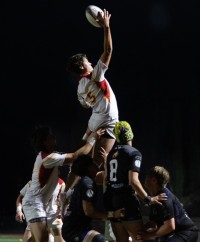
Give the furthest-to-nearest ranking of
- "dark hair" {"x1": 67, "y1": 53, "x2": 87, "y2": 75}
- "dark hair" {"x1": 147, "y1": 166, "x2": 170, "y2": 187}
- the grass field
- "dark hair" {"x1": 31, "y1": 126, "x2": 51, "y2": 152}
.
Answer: the grass field, "dark hair" {"x1": 67, "y1": 53, "x2": 87, "y2": 75}, "dark hair" {"x1": 31, "y1": 126, "x2": 51, "y2": 152}, "dark hair" {"x1": 147, "y1": 166, "x2": 170, "y2": 187}

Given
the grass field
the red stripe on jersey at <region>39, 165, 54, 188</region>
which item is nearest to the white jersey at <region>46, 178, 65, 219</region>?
the red stripe on jersey at <region>39, 165, 54, 188</region>

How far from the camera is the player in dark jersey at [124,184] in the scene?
18.5 ft

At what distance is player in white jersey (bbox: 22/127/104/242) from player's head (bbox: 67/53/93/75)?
673 millimetres

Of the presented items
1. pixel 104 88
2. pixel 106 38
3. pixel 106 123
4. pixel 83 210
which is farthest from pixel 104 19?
pixel 83 210

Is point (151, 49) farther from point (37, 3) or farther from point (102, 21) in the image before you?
point (102, 21)

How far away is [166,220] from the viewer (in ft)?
17.2

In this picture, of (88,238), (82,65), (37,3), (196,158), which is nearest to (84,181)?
(88,238)

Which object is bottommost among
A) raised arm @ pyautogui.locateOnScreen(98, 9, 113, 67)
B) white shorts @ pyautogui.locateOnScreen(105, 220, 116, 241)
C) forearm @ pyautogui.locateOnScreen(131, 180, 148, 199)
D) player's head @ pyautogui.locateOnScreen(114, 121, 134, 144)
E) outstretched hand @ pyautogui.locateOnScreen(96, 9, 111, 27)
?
white shorts @ pyautogui.locateOnScreen(105, 220, 116, 241)

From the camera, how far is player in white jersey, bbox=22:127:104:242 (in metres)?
5.92

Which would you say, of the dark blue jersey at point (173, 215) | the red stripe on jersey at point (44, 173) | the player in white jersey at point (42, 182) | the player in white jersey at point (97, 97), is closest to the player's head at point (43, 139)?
the player in white jersey at point (42, 182)

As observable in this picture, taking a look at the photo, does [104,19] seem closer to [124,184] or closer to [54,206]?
[124,184]

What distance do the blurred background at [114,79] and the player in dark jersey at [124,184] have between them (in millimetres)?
7732

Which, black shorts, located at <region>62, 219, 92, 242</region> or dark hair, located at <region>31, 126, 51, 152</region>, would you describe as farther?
dark hair, located at <region>31, 126, 51, 152</region>

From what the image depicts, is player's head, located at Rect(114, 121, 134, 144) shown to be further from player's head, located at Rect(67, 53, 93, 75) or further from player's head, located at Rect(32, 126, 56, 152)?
player's head, located at Rect(67, 53, 93, 75)
